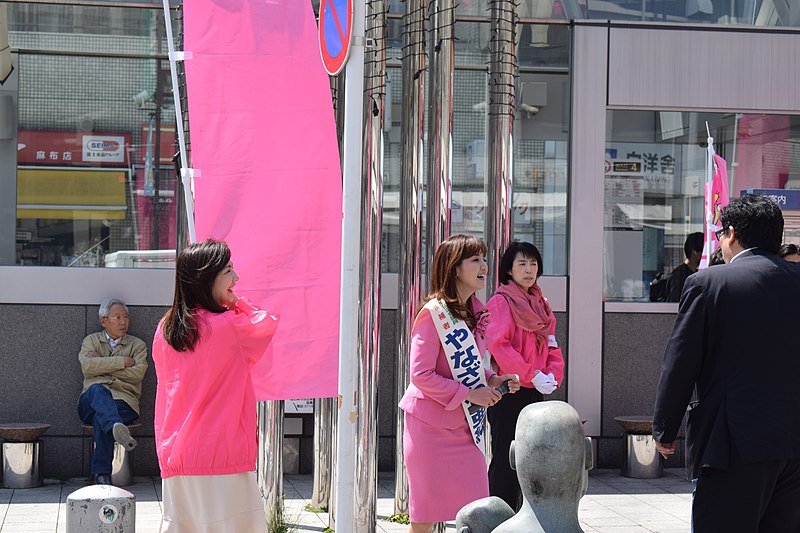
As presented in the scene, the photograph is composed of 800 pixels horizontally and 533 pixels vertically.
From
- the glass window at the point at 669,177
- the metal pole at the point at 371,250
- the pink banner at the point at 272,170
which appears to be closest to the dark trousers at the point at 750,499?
the pink banner at the point at 272,170

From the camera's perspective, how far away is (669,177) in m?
10.6

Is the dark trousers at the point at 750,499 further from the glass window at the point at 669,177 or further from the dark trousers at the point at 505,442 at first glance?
the glass window at the point at 669,177

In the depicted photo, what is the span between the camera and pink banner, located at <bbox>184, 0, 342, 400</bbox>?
20.5 feet

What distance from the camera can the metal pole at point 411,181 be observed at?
7.59 meters

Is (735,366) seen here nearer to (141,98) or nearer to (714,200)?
(714,200)

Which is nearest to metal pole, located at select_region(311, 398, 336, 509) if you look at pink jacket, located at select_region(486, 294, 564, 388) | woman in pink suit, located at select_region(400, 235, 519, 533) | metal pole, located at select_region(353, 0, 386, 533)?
metal pole, located at select_region(353, 0, 386, 533)

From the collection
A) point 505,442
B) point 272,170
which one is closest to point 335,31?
point 272,170

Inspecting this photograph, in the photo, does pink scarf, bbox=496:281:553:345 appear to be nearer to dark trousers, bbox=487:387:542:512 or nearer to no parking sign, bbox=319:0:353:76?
dark trousers, bbox=487:387:542:512

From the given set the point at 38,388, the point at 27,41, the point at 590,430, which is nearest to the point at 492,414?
the point at 590,430

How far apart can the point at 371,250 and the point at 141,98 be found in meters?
3.59

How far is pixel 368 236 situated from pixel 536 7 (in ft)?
13.0

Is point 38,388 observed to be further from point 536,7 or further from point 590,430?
point 536,7

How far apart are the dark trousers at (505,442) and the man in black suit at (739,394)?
6.77 ft

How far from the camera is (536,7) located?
10141mm
